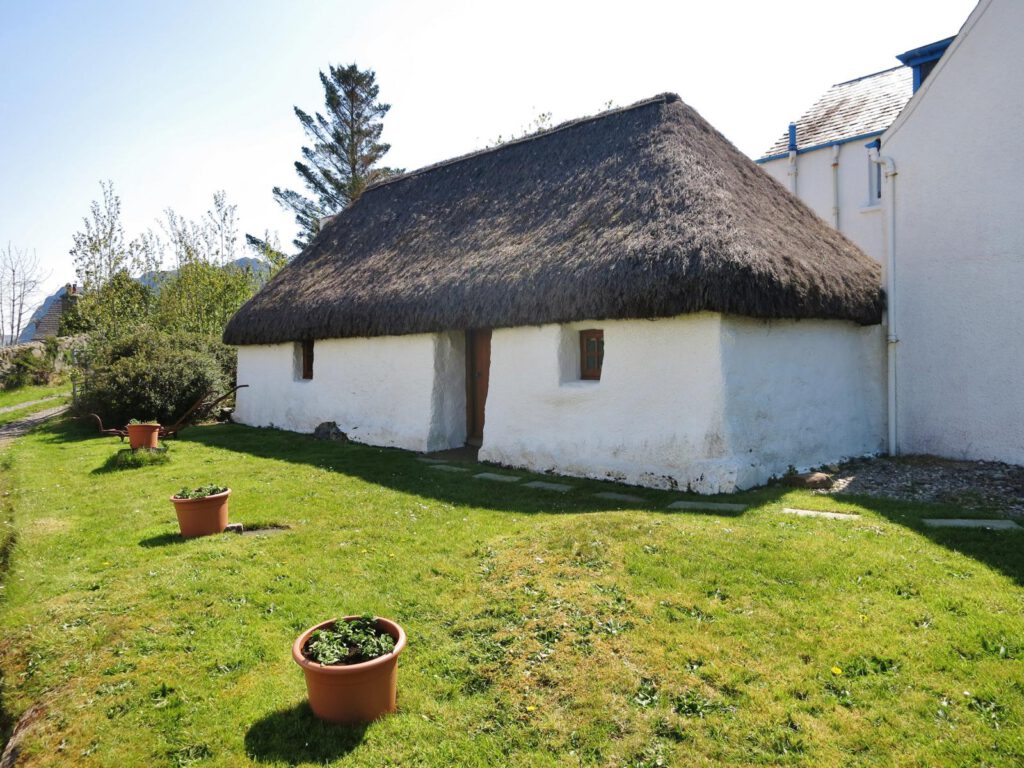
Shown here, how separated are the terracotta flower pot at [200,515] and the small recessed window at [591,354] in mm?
4775

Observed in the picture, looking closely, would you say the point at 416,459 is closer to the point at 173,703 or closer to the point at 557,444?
the point at 557,444

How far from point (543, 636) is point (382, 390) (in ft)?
25.6

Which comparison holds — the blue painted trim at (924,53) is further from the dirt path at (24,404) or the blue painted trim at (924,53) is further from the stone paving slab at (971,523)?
the dirt path at (24,404)

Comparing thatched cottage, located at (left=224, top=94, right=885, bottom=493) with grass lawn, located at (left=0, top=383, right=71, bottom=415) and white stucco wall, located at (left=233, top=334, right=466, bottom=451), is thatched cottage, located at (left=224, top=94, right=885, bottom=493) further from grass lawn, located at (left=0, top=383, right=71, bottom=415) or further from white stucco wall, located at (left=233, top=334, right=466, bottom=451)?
grass lawn, located at (left=0, top=383, right=71, bottom=415)

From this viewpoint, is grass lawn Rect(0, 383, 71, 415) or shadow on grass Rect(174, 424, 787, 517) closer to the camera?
shadow on grass Rect(174, 424, 787, 517)

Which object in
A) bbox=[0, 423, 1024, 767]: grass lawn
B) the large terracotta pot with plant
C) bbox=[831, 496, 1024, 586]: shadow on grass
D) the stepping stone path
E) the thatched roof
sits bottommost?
bbox=[0, 423, 1024, 767]: grass lawn

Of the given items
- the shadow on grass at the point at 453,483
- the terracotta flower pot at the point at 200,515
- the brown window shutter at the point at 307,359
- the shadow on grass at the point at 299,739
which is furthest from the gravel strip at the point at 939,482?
the brown window shutter at the point at 307,359

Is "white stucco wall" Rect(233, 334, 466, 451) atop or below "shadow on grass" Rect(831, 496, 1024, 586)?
atop

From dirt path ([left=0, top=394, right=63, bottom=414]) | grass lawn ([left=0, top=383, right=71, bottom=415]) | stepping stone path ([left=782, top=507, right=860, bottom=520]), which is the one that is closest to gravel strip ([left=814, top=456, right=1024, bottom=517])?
stepping stone path ([left=782, top=507, right=860, bottom=520])

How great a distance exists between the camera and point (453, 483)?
26.7 feet

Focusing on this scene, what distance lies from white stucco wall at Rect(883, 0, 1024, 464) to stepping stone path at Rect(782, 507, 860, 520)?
13.3ft

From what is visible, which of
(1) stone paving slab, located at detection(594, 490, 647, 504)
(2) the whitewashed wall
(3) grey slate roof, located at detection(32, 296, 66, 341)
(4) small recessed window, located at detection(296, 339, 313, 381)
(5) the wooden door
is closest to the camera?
(1) stone paving slab, located at detection(594, 490, 647, 504)

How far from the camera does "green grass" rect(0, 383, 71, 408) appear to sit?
20172 millimetres

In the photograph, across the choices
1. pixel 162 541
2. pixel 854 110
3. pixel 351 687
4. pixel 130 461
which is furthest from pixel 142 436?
pixel 854 110
